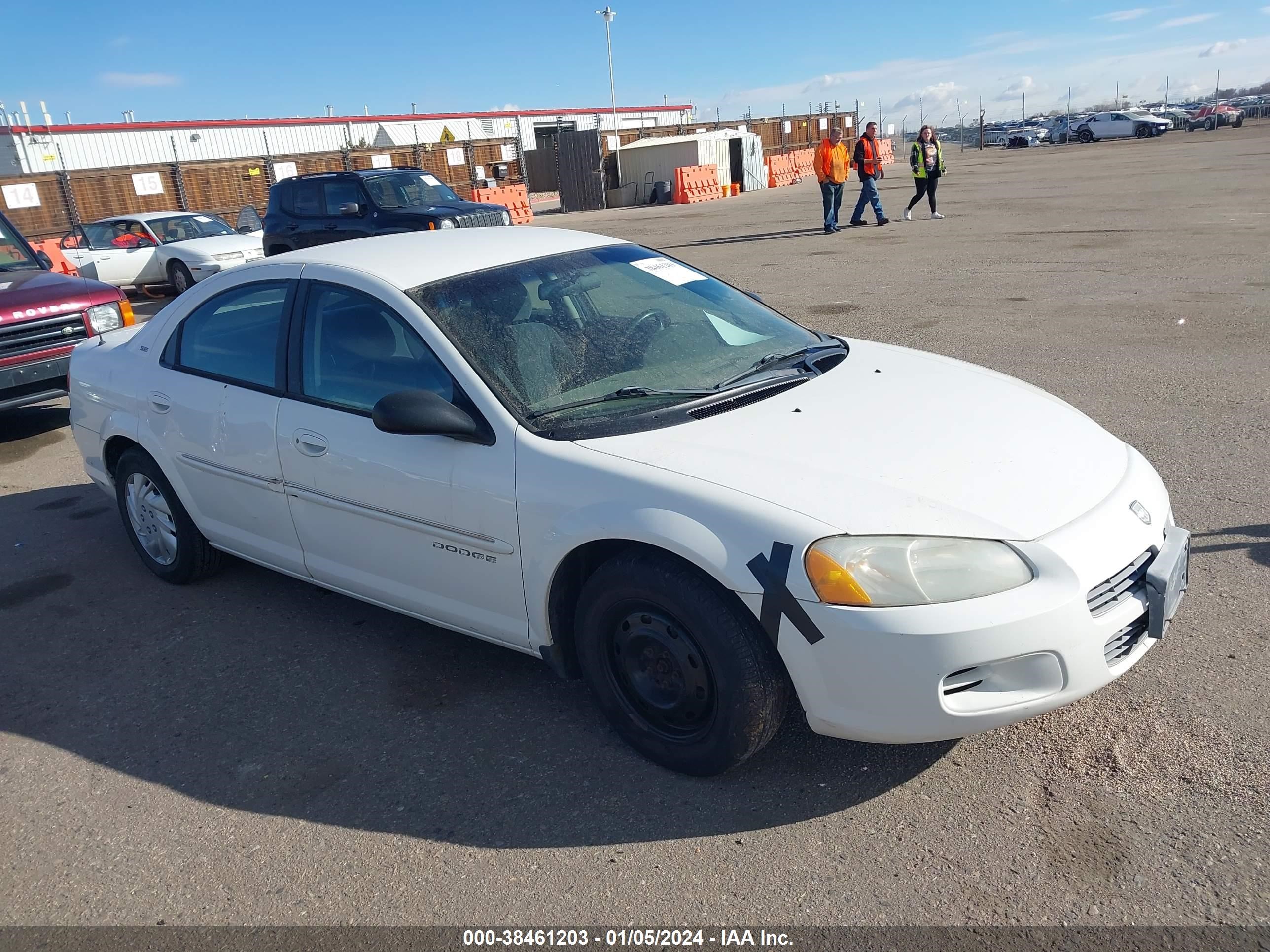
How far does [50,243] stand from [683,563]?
58.6 feet

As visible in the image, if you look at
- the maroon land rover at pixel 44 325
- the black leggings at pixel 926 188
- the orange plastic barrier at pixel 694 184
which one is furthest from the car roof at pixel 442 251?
the orange plastic barrier at pixel 694 184

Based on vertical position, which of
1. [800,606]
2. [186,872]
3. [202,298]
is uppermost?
[202,298]

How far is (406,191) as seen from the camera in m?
15.9

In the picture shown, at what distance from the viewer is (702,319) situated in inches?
160

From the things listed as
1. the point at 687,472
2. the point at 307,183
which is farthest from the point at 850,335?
the point at 307,183

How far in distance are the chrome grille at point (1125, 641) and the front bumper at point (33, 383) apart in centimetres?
740

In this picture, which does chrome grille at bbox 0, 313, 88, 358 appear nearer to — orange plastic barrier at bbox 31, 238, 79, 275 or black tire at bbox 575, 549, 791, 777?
orange plastic barrier at bbox 31, 238, 79, 275

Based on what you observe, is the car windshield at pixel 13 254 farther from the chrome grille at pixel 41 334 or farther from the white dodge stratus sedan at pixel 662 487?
the white dodge stratus sedan at pixel 662 487

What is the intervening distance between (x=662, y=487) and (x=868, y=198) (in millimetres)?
17246

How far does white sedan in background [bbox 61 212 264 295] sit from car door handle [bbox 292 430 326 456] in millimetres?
12262

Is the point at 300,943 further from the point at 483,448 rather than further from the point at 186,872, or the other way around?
the point at 483,448

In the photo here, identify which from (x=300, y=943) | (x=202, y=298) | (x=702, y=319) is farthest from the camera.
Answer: (x=202, y=298)

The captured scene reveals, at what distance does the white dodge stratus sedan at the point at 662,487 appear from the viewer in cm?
271

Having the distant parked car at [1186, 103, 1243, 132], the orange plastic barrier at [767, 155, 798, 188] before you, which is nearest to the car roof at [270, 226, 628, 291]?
the orange plastic barrier at [767, 155, 798, 188]
